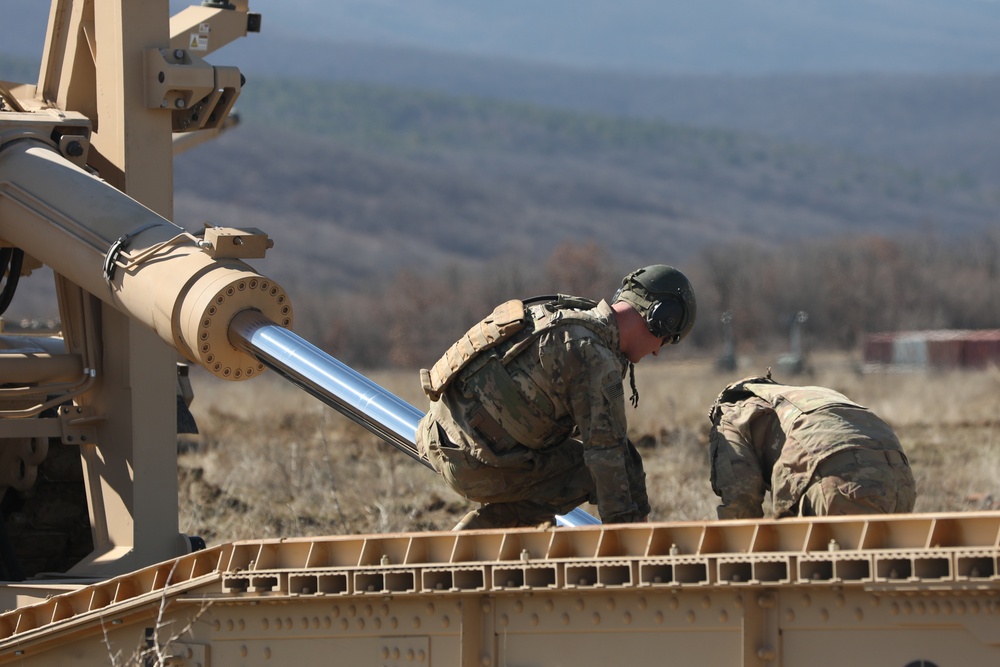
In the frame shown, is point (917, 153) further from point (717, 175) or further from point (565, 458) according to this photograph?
point (565, 458)

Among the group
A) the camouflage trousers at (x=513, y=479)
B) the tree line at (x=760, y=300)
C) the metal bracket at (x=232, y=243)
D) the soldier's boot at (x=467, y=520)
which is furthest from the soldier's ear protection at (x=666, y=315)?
the tree line at (x=760, y=300)

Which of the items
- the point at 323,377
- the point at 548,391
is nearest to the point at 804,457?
the point at 548,391

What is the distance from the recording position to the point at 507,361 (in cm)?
616

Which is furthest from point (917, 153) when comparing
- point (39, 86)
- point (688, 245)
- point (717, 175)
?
point (39, 86)

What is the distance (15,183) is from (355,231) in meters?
90.7

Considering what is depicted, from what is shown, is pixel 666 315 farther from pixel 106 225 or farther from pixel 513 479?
pixel 106 225

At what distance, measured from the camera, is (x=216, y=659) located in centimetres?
596

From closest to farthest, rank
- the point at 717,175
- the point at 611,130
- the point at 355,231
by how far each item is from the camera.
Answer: the point at 355,231
the point at 717,175
the point at 611,130

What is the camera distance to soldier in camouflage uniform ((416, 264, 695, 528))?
6.04m

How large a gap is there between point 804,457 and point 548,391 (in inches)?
38.6

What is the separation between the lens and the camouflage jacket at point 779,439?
5.74 meters

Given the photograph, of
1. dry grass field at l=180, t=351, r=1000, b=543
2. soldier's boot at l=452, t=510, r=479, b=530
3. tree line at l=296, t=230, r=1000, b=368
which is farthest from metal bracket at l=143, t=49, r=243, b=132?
tree line at l=296, t=230, r=1000, b=368

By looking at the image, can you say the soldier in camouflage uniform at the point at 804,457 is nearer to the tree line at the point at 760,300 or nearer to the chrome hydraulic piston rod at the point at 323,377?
the chrome hydraulic piston rod at the point at 323,377

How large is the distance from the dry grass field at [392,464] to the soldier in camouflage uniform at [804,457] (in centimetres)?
546
